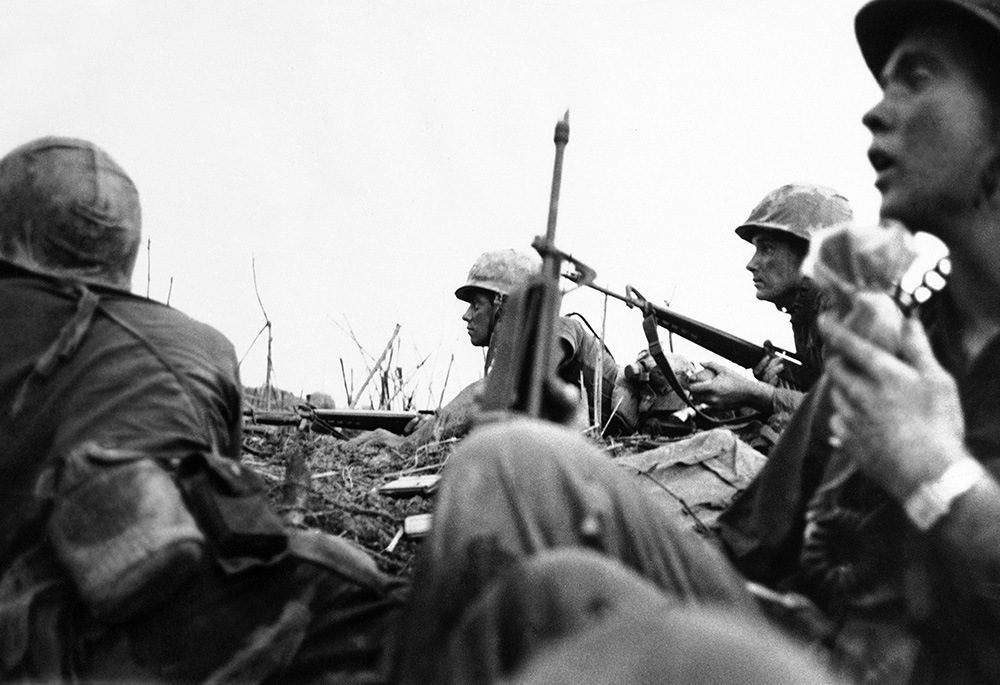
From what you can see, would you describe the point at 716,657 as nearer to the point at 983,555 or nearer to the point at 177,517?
the point at 983,555

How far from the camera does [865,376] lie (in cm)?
293

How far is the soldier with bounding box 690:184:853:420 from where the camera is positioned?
29.3 ft

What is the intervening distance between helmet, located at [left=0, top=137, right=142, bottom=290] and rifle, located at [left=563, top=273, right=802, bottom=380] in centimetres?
475

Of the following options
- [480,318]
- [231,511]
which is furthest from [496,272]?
[231,511]

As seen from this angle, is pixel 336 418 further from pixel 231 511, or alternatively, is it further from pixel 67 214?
pixel 231 511

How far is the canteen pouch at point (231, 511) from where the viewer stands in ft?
12.9

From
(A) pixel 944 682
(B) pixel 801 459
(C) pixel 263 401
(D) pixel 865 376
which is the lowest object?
(C) pixel 263 401

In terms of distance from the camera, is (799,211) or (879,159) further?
(799,211)

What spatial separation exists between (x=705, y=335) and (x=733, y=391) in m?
0.96

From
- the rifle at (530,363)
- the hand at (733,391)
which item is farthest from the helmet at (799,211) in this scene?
the rifle at (530,363)

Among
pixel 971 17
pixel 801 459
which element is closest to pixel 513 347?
pixel 801 459

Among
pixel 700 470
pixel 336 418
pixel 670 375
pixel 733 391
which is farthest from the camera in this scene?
pixel 336 418

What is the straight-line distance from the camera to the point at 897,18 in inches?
145

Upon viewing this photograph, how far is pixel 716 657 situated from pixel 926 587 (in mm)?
1688
